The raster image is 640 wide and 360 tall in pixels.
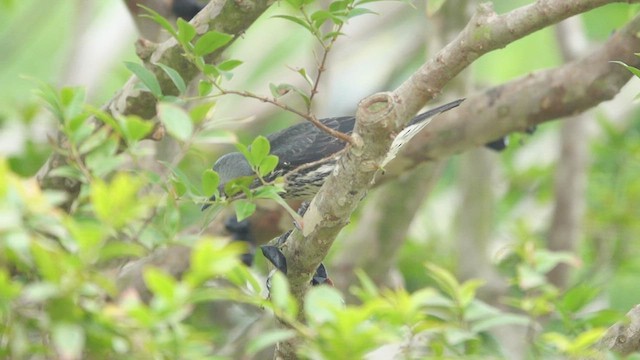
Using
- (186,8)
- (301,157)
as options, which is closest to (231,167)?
(301,157)

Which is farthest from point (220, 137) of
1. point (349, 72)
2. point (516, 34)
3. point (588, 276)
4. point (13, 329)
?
point (349, 72)

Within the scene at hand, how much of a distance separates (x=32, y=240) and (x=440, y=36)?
319cm

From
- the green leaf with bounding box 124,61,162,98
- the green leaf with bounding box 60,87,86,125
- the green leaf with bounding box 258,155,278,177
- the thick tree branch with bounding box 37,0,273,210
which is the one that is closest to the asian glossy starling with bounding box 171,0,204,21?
the thick tree branch with bounding box 37,0,273,210

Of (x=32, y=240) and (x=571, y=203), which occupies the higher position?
(x=32, y=240)

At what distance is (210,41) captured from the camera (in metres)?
2.21

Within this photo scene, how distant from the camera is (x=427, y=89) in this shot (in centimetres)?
215

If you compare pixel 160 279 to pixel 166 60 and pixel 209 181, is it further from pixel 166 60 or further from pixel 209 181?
pixel 166 60

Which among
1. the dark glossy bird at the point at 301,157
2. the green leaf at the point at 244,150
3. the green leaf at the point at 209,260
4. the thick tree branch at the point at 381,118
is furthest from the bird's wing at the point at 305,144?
the green leaf at the point at 209,260

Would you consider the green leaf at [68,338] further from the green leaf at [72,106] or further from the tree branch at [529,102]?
the tree branch at [529,102]

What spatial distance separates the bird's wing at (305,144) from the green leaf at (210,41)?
42.6 inches

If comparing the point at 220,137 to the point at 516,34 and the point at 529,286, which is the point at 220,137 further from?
the point at 529,286

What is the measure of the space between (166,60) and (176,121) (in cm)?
124

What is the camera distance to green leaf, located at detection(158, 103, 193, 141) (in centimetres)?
173

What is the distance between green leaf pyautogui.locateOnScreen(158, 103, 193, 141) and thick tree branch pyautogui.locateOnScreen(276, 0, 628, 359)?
0.46m
